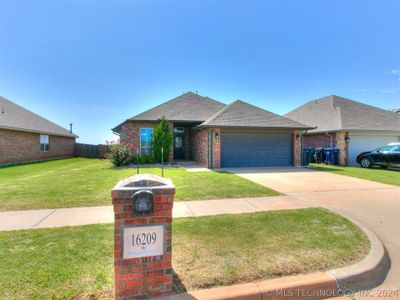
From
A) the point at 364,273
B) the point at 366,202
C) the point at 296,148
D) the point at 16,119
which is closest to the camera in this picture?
the point at 364,273

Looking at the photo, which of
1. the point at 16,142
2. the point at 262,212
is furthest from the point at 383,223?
the point at 16,142

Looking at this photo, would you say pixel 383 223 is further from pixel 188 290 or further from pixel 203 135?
pixel 203 135

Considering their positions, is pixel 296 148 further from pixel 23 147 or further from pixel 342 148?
pixel 23 147

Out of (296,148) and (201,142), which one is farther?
(201,142)

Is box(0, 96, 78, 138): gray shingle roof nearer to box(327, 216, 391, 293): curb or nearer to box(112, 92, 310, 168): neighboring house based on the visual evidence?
box(112, 92, 310, 168): neighboring house

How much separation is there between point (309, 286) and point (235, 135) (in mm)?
11128

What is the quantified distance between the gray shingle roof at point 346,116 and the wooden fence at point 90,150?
20.3 m

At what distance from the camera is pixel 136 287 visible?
219 centimetres

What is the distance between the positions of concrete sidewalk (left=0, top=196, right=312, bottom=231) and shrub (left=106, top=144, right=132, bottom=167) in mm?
9028

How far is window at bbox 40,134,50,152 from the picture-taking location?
18844 millimetres

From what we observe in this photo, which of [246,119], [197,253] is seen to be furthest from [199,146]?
[197,253]

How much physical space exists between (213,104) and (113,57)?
28.4 feet

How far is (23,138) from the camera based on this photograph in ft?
54.5

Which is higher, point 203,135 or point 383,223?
point 203,135
